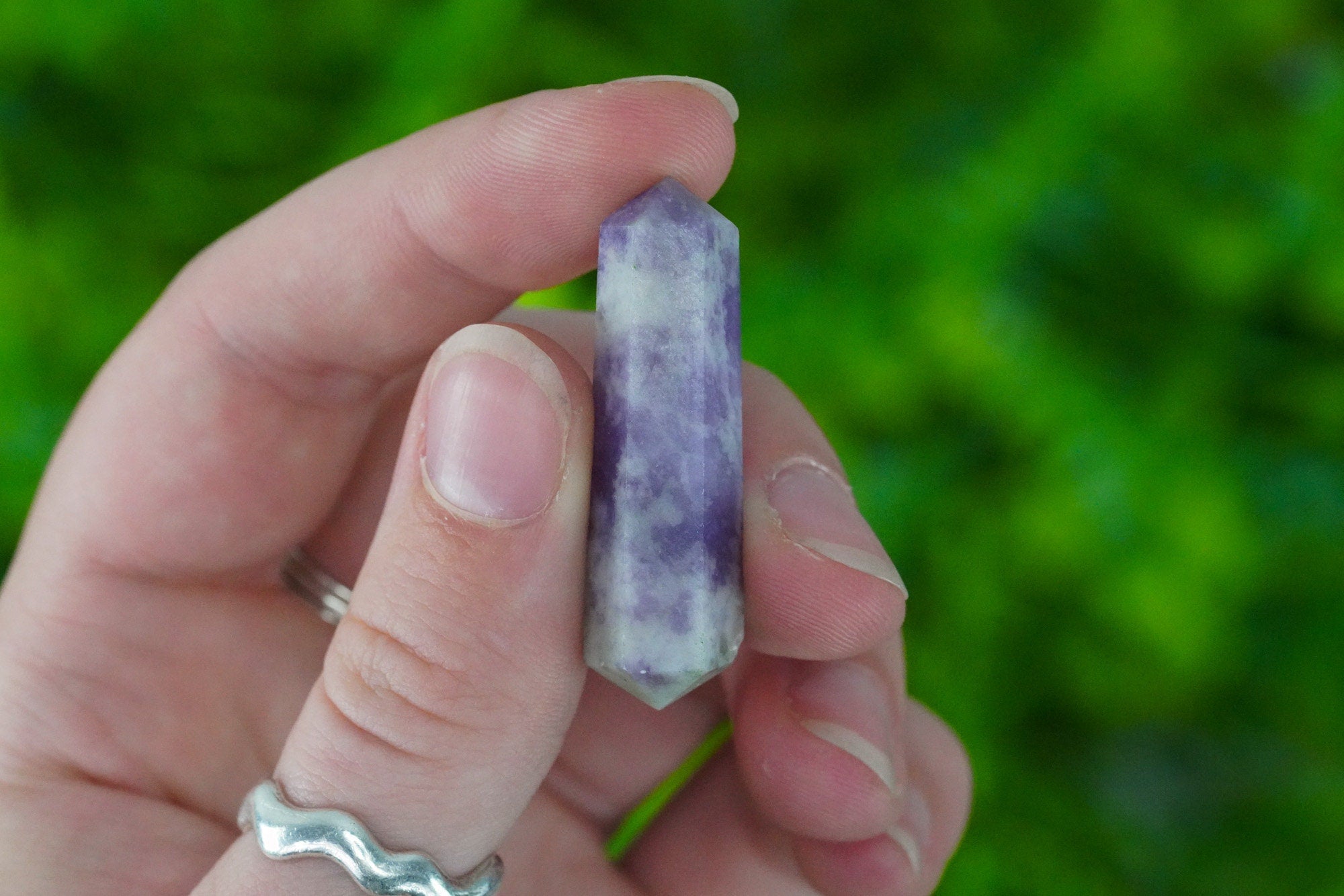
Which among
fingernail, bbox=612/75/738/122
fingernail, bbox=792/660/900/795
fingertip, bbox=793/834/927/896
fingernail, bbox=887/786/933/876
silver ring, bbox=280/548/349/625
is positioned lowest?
silver ring, bbox=280/548/349/625

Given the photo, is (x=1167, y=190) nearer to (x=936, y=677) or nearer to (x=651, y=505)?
(x=936, y=677)

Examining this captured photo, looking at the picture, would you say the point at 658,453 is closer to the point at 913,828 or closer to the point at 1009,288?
the point at 913,828

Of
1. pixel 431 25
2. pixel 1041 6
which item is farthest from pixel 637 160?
pixel 1041 6

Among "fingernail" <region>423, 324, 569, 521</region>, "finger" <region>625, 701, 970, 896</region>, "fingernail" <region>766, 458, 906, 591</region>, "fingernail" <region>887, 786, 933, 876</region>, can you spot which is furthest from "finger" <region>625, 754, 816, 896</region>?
"fingernail" <region>423, 324, 569, 521</region>

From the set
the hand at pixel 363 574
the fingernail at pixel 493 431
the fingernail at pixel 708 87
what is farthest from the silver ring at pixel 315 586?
the fingernail at pixel 708 87

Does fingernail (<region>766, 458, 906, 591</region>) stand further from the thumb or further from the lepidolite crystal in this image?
the thumb

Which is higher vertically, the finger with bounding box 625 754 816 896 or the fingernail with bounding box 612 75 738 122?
the fingernail with bounding box 612 75 738 122

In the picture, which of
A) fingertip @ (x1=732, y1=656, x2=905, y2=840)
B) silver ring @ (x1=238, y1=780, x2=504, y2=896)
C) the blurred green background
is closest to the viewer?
silver ring @ (x1=238, y1=780, x2=504, y2=896)
